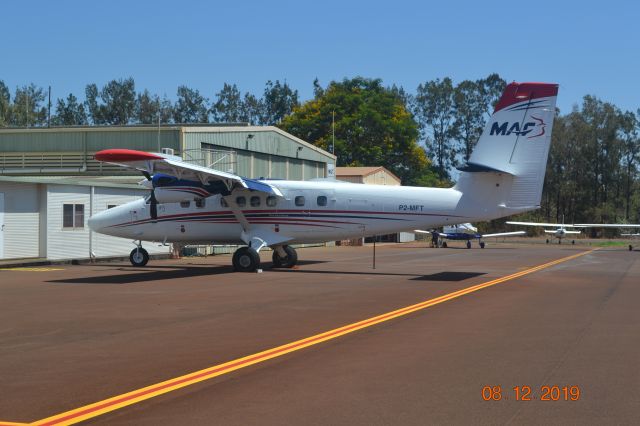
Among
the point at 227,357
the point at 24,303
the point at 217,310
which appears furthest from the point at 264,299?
the point at 227,357

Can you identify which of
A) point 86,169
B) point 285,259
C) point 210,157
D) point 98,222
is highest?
point 210,157

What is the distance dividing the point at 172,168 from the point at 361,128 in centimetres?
6548

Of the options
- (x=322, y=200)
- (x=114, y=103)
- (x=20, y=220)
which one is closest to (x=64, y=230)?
(x=20, y=220)

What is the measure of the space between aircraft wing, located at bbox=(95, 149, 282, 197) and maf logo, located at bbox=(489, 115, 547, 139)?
7588 mm

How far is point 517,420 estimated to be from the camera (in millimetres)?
6309

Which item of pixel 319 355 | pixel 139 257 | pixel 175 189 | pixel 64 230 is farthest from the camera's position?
pixel 64 230

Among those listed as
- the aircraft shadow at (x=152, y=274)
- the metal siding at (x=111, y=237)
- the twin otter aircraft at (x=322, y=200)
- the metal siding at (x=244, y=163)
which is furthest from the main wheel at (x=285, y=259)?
the metal siding at (x=244, y=163)

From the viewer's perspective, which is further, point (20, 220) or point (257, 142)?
point (257, 142)

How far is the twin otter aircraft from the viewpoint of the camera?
21.5 metres

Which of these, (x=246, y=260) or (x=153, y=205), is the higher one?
(x=153, y=205)

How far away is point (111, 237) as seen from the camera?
108 feet

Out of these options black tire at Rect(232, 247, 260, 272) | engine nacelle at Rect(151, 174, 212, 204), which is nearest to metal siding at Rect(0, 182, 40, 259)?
engine nacelle at Rect(151, 174, 212, 204)

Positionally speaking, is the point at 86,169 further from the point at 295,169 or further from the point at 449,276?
the point at 449,276

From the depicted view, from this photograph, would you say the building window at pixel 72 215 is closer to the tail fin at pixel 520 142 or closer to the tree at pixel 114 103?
the tail fin at pixel 520 142
